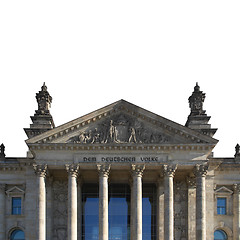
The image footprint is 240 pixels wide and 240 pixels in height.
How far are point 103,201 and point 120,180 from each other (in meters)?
5.63

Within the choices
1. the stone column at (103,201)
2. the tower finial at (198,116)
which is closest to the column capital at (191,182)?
the tower finial at (198,116)

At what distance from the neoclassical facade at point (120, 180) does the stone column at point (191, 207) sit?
0.31 feet

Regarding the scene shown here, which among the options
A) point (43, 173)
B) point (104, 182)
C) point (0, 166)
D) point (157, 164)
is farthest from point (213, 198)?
point (0, 166)

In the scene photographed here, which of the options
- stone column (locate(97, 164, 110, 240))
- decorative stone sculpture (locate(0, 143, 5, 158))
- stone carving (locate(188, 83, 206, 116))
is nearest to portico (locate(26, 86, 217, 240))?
stone column (locate(97, 164, 110, 240))

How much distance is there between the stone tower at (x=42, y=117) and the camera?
59125 millimetres

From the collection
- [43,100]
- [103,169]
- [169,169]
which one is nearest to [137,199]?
[169,169]

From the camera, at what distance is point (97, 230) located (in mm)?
59281

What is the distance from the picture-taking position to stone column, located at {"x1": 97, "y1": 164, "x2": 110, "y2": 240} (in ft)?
178

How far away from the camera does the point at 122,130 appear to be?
56188 mm

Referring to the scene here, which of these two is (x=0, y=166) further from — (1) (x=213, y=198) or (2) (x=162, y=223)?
(1) (x=213, y=198)

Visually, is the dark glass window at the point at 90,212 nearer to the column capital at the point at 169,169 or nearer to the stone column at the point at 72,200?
the stone column at the point at 72,200

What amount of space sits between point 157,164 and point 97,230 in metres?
9.43

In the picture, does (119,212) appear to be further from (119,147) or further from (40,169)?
(40,169)

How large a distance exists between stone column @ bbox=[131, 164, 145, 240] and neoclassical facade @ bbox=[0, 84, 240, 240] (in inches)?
3.5
